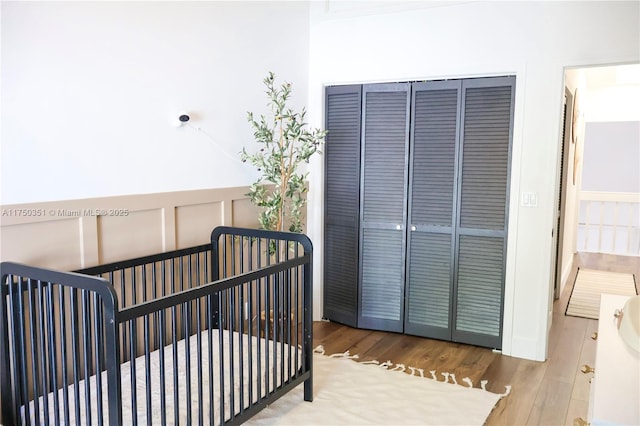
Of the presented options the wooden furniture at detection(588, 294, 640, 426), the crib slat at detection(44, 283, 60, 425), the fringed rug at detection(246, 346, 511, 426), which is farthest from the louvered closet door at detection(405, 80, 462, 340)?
the crib slat at detection(44, 283, 60, 425)

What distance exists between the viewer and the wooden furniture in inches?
45.3

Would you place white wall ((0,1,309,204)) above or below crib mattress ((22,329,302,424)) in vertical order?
above

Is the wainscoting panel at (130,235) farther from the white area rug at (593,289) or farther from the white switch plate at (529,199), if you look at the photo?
the white area rug at (593,289)

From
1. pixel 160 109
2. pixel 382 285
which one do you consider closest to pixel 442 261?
pixel 382 285

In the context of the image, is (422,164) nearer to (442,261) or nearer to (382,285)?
(442,261)

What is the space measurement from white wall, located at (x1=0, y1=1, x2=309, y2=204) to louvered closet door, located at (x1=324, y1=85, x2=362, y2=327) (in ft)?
1.65

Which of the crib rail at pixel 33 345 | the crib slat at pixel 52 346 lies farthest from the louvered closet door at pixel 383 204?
the crib slat at pixel 52 346

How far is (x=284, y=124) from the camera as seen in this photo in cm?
359

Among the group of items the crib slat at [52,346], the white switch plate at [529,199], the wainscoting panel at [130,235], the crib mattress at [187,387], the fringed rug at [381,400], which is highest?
the white switch plate at [529,199]

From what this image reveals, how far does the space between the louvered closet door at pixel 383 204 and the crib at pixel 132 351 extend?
3.71ft

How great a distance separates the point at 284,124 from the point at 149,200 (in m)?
1.29

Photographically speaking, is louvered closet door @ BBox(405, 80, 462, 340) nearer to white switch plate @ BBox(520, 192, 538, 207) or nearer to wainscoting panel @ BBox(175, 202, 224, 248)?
white switch plate @ BBox(520, 192, 538, 207)

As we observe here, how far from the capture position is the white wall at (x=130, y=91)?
2.05 m

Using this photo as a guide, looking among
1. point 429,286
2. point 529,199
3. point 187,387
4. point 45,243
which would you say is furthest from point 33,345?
point 529,199
